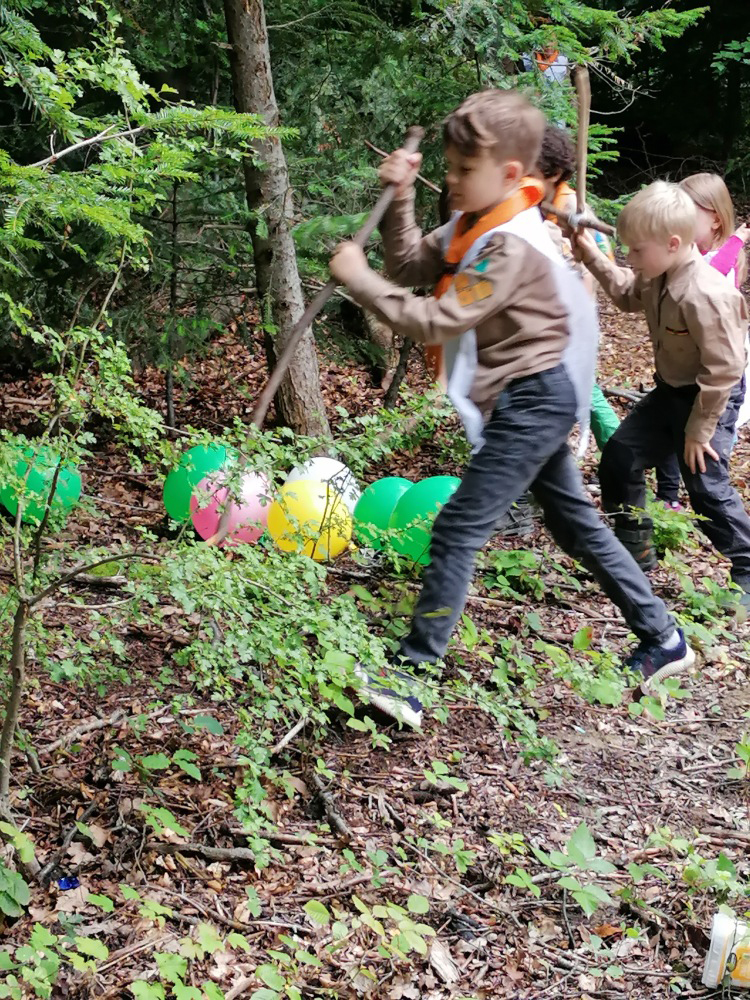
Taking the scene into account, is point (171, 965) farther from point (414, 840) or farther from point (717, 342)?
point (717, 342)

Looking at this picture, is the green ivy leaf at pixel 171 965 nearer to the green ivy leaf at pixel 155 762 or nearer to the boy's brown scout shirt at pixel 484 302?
the green ivy leaf at pixel 155 762

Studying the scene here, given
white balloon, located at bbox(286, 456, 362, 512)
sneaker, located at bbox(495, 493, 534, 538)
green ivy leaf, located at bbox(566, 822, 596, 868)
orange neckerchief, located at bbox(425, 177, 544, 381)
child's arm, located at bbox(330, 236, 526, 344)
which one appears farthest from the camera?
sneaker, located at bbox(495, 493, 534, 538)

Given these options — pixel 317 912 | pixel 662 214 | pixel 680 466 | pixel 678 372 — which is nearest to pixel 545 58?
pixel 662 214

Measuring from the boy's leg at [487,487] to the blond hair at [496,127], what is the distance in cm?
70

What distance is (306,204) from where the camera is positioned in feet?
19.3

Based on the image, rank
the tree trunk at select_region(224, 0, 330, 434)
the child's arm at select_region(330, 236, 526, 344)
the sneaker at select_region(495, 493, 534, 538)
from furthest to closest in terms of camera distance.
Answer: the tree trunk at select_region(224, 0, 330, 434), the sneaker at select_region(495, 493, 534, 538), the child's arm at select_region(330, 236, 526, 344)

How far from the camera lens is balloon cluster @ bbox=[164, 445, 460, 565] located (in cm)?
388

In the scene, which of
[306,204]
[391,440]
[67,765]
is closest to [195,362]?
[306,204]

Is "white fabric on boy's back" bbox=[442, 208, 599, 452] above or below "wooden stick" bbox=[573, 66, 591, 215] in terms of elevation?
below

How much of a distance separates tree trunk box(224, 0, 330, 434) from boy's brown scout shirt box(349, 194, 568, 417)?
216cm

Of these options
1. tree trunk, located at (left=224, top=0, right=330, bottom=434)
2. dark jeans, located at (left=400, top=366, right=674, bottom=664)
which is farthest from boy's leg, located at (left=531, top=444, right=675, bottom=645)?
tree trunk, located at (left=224, top=0, right=330, bottom=434)

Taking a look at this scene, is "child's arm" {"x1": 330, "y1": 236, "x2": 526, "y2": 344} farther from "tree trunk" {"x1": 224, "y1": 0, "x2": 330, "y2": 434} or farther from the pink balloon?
"tree trunk" {"x1": 224, "y1": 0, "x2": 330, "y2": 434}

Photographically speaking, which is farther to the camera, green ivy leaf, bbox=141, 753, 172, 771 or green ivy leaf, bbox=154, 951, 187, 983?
green ivy leaf, bbox=141, 753, 172, 771

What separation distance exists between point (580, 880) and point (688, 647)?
1188 millimetres
